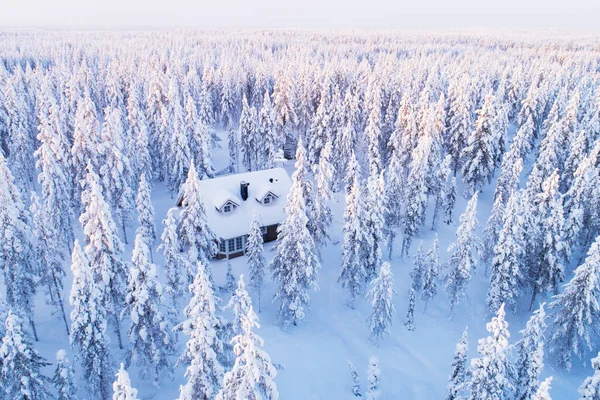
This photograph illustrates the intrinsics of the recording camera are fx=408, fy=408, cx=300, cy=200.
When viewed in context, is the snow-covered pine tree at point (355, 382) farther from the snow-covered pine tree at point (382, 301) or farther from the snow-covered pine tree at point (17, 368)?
the snow-covered pine tree at point (17, 368)

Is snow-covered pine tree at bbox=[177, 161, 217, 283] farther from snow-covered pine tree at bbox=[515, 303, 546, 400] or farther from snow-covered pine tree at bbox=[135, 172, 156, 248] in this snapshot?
Result: snow-covered pine tree at bbox=[515, 303, 546, 400]

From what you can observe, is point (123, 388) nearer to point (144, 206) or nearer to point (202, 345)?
point (202, 345)

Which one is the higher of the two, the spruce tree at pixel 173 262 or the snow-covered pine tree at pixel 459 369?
the spruce tree at pixel 173 262

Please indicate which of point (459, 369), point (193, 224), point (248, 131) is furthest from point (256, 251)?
point (248, 131)

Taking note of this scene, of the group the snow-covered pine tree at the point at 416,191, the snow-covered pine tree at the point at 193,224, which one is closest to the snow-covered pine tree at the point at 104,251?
the snow-covered pine tree at the point at 193,224

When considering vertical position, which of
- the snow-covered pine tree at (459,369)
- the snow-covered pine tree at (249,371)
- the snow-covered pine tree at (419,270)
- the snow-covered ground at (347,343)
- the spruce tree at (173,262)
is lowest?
the snow-covered ground at (347,343)

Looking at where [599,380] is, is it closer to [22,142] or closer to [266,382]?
[266,382]

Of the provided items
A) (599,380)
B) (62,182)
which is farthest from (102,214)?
(599,380)
